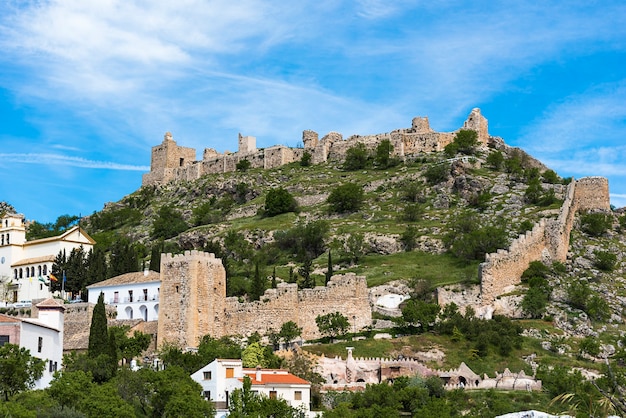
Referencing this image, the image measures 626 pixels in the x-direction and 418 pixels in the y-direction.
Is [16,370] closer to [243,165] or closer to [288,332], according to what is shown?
[288,332]

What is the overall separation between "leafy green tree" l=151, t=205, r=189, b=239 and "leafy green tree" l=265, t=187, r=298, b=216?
840 centimetres

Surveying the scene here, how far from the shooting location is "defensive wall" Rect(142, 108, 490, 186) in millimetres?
107875

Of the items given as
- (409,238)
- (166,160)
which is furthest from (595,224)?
(166,160)

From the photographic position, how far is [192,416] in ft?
145

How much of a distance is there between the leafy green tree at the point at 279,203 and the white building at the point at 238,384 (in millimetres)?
47060

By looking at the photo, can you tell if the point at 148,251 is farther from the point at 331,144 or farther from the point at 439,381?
the point at 439,381

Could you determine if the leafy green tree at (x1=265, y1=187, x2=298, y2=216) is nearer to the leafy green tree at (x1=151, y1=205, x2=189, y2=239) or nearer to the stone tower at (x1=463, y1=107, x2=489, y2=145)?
the leafy green tree at (x1=151, y1=205, x2=189, y2=239)

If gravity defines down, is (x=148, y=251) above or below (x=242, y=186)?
below

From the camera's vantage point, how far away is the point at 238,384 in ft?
163

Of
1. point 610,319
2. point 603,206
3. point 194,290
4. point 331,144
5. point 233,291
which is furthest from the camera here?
point 331,144

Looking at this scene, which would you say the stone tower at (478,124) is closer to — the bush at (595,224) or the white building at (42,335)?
the bush at (595,224)

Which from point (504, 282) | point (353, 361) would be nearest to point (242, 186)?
point (504, 282)

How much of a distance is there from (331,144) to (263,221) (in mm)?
22012

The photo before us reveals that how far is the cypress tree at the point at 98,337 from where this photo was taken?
55031 millimetres
